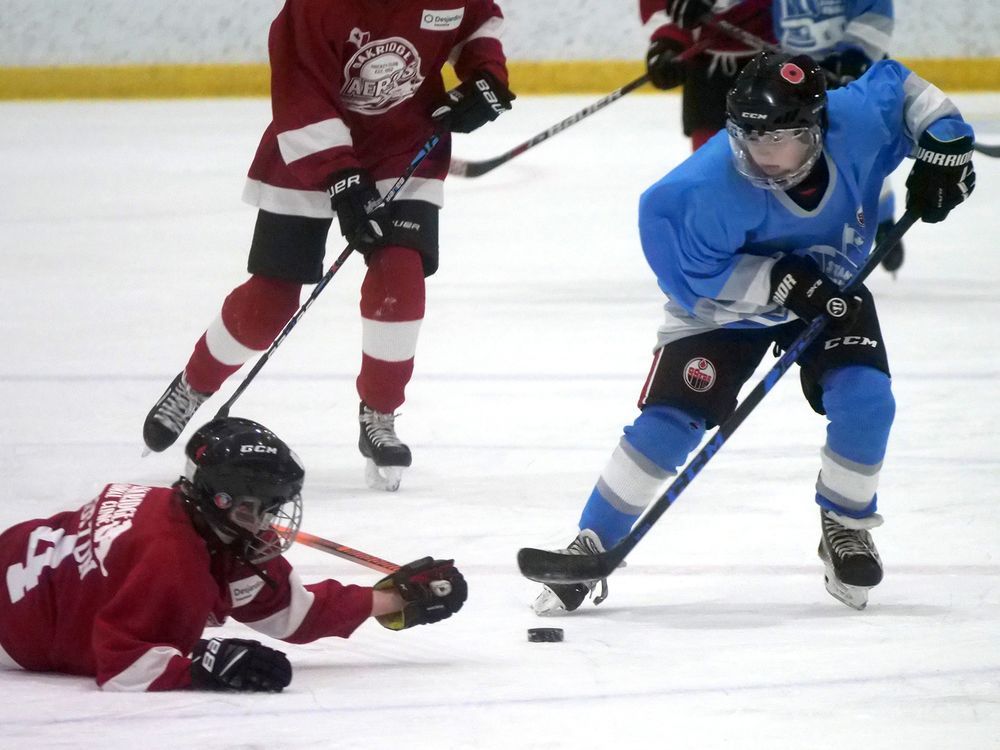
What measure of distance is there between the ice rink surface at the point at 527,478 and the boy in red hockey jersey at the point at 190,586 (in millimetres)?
49

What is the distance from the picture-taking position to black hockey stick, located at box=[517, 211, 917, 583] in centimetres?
249

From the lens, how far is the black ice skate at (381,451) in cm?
328

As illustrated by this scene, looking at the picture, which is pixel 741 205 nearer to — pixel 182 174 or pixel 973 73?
pixel 182 174

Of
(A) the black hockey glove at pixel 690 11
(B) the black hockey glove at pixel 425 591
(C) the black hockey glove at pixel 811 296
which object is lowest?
(A) the black hockey glove at pixel 690 11

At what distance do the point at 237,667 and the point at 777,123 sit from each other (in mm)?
1079

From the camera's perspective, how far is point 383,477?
3.30 metres

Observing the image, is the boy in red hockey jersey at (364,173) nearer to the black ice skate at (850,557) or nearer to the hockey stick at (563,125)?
the hockey stick at (563,125)

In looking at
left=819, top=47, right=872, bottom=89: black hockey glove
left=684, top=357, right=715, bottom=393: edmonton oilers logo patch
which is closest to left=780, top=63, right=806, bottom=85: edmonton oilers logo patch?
left=684, top=357, right=715, bottom=393: edmonton oilers logo patch

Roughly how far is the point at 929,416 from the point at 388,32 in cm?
146

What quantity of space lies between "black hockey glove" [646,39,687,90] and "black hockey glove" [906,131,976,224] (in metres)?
1.95

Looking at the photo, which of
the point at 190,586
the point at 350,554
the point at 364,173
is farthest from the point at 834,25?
the point at 190,586

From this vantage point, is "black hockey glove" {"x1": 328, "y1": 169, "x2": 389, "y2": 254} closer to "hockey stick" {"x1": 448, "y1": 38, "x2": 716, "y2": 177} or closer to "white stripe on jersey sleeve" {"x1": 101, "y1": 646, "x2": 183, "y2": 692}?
"hockey stick" {"x1": 448, "y1": 38, "x2": 716, "y2": 177}

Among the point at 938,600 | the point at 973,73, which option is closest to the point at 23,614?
the point at 938,600

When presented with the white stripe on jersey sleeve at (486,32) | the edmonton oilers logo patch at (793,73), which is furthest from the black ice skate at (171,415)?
the edmonton oilers logo patch at (793,73)
